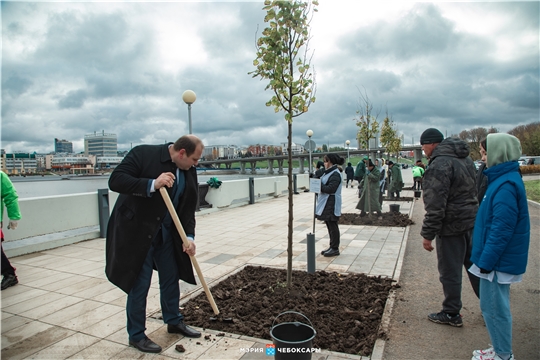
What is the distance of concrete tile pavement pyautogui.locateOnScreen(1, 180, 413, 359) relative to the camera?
316 centimetres

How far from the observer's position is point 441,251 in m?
3.64

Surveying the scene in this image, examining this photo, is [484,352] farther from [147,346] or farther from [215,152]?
[215,152]

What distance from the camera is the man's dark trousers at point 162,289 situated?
3104 mm

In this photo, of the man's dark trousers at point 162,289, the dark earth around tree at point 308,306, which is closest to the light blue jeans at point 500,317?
the dark earth around tree at point 308,306

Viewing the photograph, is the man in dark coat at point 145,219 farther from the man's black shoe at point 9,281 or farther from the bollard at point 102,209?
the bollard at point 102,209

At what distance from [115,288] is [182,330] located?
1939 mm

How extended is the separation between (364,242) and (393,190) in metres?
9.30

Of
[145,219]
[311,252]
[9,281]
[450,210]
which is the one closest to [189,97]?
[9,281]

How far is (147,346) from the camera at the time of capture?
307 cm

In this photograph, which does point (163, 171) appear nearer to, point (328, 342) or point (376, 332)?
point (328, 342)

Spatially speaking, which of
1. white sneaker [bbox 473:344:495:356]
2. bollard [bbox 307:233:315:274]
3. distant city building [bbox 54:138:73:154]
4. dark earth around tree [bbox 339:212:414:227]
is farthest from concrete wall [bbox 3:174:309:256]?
distant city building [bbox 54:138:73:154]

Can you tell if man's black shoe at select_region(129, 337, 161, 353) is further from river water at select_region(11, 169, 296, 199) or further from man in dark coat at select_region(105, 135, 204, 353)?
river water at select_region(11, 169, 296, 199)

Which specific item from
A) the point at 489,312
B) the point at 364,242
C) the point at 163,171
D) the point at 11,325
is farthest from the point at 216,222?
the point at 489,312

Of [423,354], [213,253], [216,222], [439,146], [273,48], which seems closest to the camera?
[423,354]
